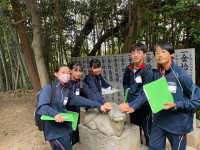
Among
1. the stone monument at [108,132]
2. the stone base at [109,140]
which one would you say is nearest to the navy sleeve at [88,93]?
the stone monument at [108,132]

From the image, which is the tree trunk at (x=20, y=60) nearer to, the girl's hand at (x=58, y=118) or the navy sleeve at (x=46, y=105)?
the navy sleeve at (x=46, y=105)

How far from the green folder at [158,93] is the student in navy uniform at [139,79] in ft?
1.98

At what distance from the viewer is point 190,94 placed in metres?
1.48

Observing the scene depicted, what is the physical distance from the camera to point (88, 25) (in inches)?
270

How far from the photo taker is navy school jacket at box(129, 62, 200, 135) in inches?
56.2

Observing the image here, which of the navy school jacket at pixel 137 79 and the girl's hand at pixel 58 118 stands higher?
the navy school jacket at pixel 137 79

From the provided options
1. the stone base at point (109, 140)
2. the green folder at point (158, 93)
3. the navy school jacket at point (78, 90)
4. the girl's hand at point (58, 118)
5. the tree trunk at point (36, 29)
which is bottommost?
the stone base at point (109, 140)

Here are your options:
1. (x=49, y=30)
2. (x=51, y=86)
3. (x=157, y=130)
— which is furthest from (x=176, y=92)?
(x=49, y=30)

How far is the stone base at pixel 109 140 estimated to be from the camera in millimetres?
2016

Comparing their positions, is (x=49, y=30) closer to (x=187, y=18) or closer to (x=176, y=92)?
(x=187, y=18)

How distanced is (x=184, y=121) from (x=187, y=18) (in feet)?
7.57

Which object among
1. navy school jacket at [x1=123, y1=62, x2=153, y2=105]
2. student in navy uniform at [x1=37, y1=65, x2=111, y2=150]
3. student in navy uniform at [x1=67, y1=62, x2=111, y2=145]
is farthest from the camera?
student in navy uniform at [x1=67, y1=62, x2=111, y2=145]

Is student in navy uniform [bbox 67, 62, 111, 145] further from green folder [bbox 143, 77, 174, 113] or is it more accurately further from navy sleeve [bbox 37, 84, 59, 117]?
green folder [bbox 143, 77, 174, 113]

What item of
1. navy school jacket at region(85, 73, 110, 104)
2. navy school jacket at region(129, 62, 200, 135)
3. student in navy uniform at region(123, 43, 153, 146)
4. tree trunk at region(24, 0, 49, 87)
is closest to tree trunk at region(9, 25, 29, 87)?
tree trunk at region(24, 0, 49, 87)
